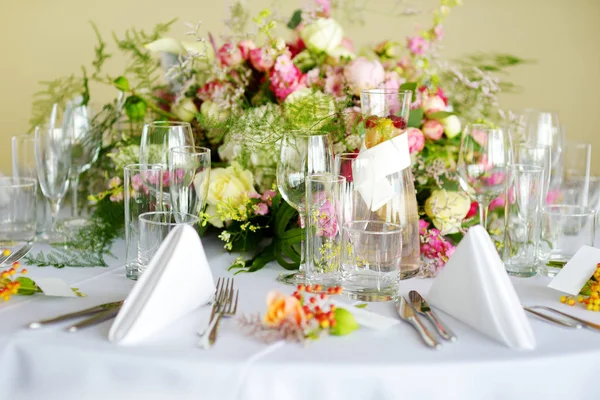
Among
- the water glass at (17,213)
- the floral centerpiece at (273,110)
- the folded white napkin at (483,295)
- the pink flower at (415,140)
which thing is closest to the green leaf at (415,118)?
the floral centerpiece at (273,110)

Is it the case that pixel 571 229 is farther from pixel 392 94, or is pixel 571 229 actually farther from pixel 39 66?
pixel 39 66

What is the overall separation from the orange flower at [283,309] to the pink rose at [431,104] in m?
1.03

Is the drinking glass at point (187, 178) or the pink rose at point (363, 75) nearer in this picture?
the drinking glass at point (187, 178)

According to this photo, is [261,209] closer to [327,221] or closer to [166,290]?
[327,221]

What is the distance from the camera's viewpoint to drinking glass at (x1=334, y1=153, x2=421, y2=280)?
1.51 metres

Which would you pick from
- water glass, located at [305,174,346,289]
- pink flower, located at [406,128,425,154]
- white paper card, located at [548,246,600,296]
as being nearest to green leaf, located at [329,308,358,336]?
water glass, located at [305,174,346,289]

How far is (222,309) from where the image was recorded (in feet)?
4.23

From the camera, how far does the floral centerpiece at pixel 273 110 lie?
5.74ft

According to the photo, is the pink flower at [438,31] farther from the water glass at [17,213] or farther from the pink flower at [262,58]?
the water glass at [17,213]

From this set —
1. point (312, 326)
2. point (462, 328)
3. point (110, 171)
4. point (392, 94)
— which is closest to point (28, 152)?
point (110, 171)

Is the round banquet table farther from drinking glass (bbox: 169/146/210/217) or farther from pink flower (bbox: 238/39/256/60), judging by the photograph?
pink flower (bbox: 238/39/256/60)

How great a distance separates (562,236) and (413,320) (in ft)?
1.79

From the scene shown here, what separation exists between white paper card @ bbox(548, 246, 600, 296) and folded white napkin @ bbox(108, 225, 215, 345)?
675 millimetres

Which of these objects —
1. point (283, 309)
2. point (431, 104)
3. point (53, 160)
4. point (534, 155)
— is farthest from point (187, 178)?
point (534, 155)
